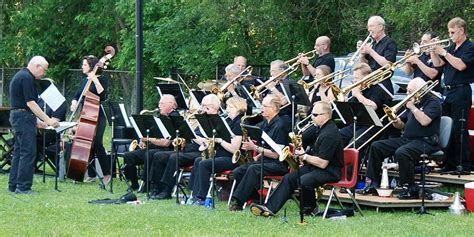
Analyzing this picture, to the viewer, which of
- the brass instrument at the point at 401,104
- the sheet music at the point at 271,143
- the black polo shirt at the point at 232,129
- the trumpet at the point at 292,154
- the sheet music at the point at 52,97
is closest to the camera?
the trumpet at the point at 292,154

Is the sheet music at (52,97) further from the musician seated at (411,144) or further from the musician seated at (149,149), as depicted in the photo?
the musician seated at (411,144)

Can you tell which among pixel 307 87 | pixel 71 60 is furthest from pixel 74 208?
pixel 71 60

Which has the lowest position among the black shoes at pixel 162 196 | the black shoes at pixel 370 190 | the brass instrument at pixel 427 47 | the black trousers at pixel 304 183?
the black shoes at pixel 162 196

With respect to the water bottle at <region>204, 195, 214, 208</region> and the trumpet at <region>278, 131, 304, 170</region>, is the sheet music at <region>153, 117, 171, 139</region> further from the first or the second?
the trumpet at <region>278, 131, 304, 170</region>

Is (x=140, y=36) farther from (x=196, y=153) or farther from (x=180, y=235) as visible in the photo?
(x=180, y=235)

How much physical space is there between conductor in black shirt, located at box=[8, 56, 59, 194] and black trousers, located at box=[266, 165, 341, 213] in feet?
13.2

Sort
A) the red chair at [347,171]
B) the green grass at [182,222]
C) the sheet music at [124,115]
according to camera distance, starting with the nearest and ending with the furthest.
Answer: the green grass at [182,222] < the red chair at [347,171] < the sheet music at [124,115]

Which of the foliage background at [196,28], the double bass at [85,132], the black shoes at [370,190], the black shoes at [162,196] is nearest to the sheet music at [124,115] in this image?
the double bass at [85,132]

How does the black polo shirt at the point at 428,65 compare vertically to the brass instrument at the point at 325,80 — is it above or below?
above

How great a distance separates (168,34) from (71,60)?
8.28m

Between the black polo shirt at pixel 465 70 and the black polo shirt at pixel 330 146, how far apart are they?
2.41 m

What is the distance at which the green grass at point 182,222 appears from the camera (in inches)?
427

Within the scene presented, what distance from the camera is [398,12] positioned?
1956 centimetres

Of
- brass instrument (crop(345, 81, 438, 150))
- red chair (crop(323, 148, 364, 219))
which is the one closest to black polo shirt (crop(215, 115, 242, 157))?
brass instrument (crop(345, 81, 438, 150))
